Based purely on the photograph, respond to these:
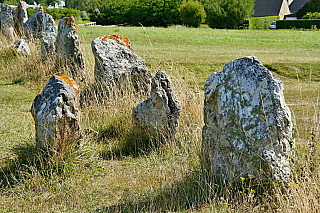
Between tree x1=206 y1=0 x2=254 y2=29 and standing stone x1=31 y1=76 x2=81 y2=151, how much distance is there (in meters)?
32.5

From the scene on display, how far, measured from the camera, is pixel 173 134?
5.73 m

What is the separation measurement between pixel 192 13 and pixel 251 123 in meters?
33.3

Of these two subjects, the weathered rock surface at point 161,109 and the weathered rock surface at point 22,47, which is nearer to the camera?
the weathered rock surface at point 161,109

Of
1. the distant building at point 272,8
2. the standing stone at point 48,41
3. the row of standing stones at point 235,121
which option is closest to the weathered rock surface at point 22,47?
the standing stone at point 48,41

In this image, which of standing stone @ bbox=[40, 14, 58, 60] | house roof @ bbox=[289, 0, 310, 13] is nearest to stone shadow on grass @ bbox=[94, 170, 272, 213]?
standing stone @ bbox=[40, 14, 58, 60]

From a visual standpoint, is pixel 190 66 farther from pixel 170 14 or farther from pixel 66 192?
pixel 170 14

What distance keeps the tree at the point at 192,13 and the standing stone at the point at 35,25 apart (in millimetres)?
24300

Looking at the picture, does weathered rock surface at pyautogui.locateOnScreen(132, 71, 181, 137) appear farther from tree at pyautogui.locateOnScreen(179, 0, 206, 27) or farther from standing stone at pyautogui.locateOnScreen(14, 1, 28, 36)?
tree at pyautogui.locateOnScreen(179, 0, 206, 27)

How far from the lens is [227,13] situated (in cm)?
3603

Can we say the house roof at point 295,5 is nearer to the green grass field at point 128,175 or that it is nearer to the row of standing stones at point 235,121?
the green grass field at point 128,175

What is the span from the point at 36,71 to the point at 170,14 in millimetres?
30758

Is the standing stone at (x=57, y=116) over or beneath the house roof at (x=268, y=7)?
beneath

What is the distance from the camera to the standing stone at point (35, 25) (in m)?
12.8

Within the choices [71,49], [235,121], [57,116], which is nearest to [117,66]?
[71,49]
